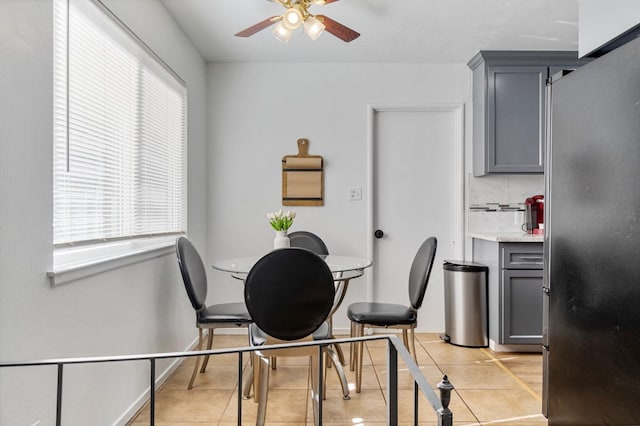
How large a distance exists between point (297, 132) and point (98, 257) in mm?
2298

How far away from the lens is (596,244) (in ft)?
4.90

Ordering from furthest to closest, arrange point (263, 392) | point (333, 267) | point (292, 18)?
point (333, 267) < point (292, 18) < point (263, 392)

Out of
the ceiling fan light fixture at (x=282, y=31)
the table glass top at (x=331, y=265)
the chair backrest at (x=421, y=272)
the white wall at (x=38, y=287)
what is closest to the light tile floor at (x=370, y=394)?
the white wall at (x=38, y=287)

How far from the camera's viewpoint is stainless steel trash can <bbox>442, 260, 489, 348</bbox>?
353 centimetres

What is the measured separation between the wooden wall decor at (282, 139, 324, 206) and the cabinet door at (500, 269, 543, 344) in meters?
1.70

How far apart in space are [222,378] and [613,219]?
7.94ft

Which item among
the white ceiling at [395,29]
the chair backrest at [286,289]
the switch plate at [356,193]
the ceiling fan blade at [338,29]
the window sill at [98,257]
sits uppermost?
the white ceiling at [395,29]

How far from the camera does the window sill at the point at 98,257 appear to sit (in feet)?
5.54

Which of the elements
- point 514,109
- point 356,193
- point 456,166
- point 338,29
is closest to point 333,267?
point 338,29

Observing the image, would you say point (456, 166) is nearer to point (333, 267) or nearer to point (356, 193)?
point (356, 193)

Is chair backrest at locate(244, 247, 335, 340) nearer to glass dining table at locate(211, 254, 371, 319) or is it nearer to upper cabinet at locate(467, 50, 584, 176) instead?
glass dining table at locate(211, 254, 371, 319)

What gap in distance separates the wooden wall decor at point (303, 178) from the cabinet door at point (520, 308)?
1.70 meters

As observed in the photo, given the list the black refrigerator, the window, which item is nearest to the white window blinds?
the window

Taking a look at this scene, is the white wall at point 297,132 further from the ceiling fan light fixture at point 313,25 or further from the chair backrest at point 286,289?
the chair backrest at point 286,289
